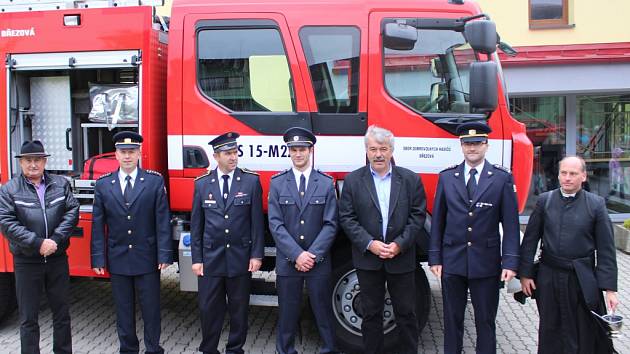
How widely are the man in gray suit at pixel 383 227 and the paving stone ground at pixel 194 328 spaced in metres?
0.91

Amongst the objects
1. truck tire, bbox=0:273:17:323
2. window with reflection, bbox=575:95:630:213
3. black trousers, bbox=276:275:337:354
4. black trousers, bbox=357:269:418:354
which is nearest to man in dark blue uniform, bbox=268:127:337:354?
black trousers, bbox=276:275:337:354

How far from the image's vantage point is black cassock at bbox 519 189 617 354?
3.28 m

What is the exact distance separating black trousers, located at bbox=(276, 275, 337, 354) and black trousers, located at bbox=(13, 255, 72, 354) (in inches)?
62.0

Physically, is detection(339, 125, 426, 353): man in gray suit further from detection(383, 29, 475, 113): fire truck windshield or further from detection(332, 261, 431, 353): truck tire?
detection(383, 29, 475, 113): fire truck windshield

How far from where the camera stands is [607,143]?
31.8ft

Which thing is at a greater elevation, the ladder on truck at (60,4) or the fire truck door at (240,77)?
the ladder on truck at (60,4)

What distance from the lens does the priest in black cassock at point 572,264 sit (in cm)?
328

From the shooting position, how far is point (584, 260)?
3.31 m

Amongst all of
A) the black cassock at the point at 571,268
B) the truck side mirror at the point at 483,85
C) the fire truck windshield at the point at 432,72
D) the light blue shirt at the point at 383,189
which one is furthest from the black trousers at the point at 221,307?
the truck side mirror at the point at 483,85

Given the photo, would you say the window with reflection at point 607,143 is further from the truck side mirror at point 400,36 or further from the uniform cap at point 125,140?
the uniform cap at point 125,140

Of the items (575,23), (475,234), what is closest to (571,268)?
(475,234)

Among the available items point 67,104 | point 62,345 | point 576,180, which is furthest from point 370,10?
point 62,345

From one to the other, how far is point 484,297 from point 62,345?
9.88 ft

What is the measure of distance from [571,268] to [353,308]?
160 cm
